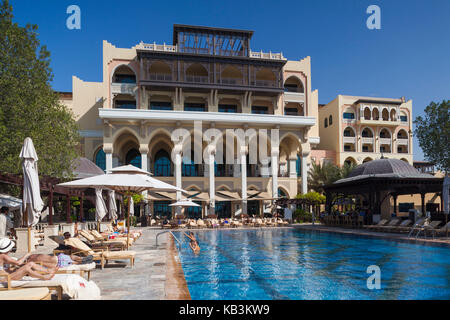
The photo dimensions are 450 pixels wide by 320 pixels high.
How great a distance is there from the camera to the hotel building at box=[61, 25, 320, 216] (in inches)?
1251

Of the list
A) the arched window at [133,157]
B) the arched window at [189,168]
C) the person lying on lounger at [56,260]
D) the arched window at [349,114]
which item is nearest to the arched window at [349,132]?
the arched window at [349,114]

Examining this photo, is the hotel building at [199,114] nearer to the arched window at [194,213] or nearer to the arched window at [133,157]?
the arched window at [133,157]

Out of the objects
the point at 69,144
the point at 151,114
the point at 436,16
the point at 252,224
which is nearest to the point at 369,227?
the point at 252,224

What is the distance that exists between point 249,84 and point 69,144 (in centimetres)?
2063

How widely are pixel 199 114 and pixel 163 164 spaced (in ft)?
27.4

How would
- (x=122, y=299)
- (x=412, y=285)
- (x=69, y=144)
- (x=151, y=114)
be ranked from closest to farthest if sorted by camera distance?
(x=122, y=299) < (x=412, y=285) < (x=69, y=144) < (x=151, y=114)

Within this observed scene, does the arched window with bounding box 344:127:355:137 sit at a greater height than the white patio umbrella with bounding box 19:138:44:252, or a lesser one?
greater

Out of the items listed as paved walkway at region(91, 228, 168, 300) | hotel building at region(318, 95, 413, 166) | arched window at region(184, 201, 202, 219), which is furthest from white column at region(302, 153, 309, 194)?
paved walkway at region(91, 228, 168, 300)

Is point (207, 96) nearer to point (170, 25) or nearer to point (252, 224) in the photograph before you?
point (170, 25)

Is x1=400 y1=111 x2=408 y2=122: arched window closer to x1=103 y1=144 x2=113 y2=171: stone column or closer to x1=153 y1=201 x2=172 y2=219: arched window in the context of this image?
x1=153 y1=201 x2=172 y2=219: arched window

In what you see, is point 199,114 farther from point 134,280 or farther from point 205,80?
point 134,280

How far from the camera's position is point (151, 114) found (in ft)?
102

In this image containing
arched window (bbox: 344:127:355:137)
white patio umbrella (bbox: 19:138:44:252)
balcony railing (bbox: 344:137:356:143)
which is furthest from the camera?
arched window (bbox: 344:127:355:137)

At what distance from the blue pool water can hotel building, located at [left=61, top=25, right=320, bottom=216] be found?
19479mm
